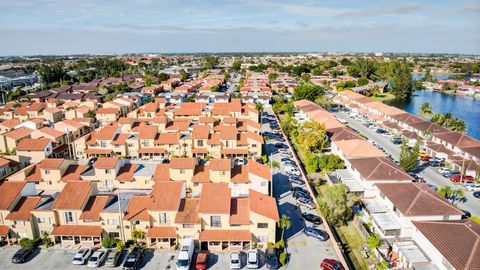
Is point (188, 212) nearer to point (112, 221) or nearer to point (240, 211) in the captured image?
point (240, 211)

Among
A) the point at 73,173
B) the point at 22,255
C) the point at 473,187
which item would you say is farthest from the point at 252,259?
the point at 473,187

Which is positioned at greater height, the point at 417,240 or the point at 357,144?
the point at 357,144

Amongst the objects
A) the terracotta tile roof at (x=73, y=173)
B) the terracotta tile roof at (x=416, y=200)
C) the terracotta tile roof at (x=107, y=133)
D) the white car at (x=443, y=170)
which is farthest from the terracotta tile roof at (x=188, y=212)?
the white car at (x=443, y=170)

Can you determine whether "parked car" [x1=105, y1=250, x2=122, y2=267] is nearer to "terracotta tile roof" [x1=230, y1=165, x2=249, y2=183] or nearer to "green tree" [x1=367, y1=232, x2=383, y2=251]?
"terracotta tile roof" [x1=230, y1=165, x2=249, y2=183]

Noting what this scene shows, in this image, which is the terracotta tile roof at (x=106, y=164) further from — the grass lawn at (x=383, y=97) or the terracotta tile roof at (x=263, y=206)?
the grass lawn at (x=383, y=97)

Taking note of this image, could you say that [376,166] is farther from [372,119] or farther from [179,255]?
[372,119]

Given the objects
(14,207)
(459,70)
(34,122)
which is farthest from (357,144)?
(459,70)
